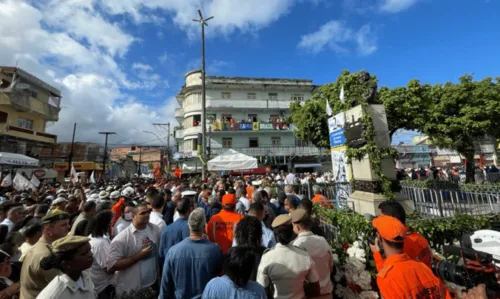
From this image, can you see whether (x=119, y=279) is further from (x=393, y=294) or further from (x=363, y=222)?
(x=363, y=222)

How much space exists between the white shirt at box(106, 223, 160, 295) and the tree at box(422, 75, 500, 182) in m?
16.3

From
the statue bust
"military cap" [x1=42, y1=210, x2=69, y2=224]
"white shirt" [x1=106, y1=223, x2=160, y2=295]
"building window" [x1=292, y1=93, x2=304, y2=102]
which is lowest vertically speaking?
"white shirt" [x1=106, y1=223, x2=160, y2=295]

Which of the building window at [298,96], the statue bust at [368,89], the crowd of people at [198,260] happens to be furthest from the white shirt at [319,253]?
the building window at [298,96]

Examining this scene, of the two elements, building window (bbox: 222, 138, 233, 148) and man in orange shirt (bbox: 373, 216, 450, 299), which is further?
building window (bbox: 222, 138, 233, 148)

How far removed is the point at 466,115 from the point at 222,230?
50.9ft

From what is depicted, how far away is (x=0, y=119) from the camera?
21594mm

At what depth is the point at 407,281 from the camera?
176 centimetres

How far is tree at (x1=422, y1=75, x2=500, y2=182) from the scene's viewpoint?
40.6 feet

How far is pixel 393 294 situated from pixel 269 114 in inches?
1299

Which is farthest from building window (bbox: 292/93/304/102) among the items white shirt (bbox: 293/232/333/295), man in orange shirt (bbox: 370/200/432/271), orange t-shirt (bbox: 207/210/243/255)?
white shirt (bbox: 293/232/333/295)

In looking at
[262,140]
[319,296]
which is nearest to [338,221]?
[319,296]

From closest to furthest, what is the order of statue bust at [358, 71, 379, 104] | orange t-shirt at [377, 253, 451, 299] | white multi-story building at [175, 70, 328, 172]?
orange t-shirt at [377, 253, 451, 299] < statue bust at [358, 71, 379, 104] < white multi-story building at [175, 70, 328, 172]

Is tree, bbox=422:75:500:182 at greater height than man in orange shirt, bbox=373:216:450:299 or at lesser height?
greater

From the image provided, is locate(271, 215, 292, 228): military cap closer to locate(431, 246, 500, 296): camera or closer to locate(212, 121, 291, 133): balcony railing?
locate(431, 246, 500, 296): camera
